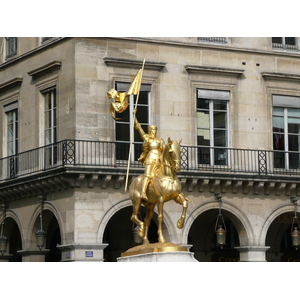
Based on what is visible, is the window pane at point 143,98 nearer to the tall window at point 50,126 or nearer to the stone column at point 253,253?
the tall window at point 50,126

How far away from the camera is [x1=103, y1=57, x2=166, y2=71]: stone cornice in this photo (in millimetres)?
32250

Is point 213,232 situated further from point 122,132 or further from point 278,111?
point 122,132

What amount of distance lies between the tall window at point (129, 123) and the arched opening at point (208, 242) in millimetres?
3942

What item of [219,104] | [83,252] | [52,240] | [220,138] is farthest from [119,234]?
[219,104]

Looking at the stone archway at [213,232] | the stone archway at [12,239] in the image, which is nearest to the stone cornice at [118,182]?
the stone archway at [213,232]

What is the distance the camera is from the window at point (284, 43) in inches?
1390

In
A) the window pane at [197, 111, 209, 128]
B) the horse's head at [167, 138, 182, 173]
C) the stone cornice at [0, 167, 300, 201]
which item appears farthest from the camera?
the window pane at [197, 111, 209, 128]

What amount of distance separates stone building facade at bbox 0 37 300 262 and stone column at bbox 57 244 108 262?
0.04 m

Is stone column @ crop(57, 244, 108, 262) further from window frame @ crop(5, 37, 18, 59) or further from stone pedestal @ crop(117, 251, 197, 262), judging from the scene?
stone pedestal @ crop(117, 251, 197, 262)

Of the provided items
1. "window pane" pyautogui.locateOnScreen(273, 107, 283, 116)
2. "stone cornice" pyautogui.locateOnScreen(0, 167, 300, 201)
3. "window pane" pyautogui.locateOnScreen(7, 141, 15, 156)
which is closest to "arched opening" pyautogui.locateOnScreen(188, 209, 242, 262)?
"stone cornice" pyautogui.locateOnScreen(0, 167, 300, 201)

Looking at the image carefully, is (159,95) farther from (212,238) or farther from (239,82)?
(212,238)

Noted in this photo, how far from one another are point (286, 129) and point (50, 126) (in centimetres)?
772

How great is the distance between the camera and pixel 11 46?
118 ft
